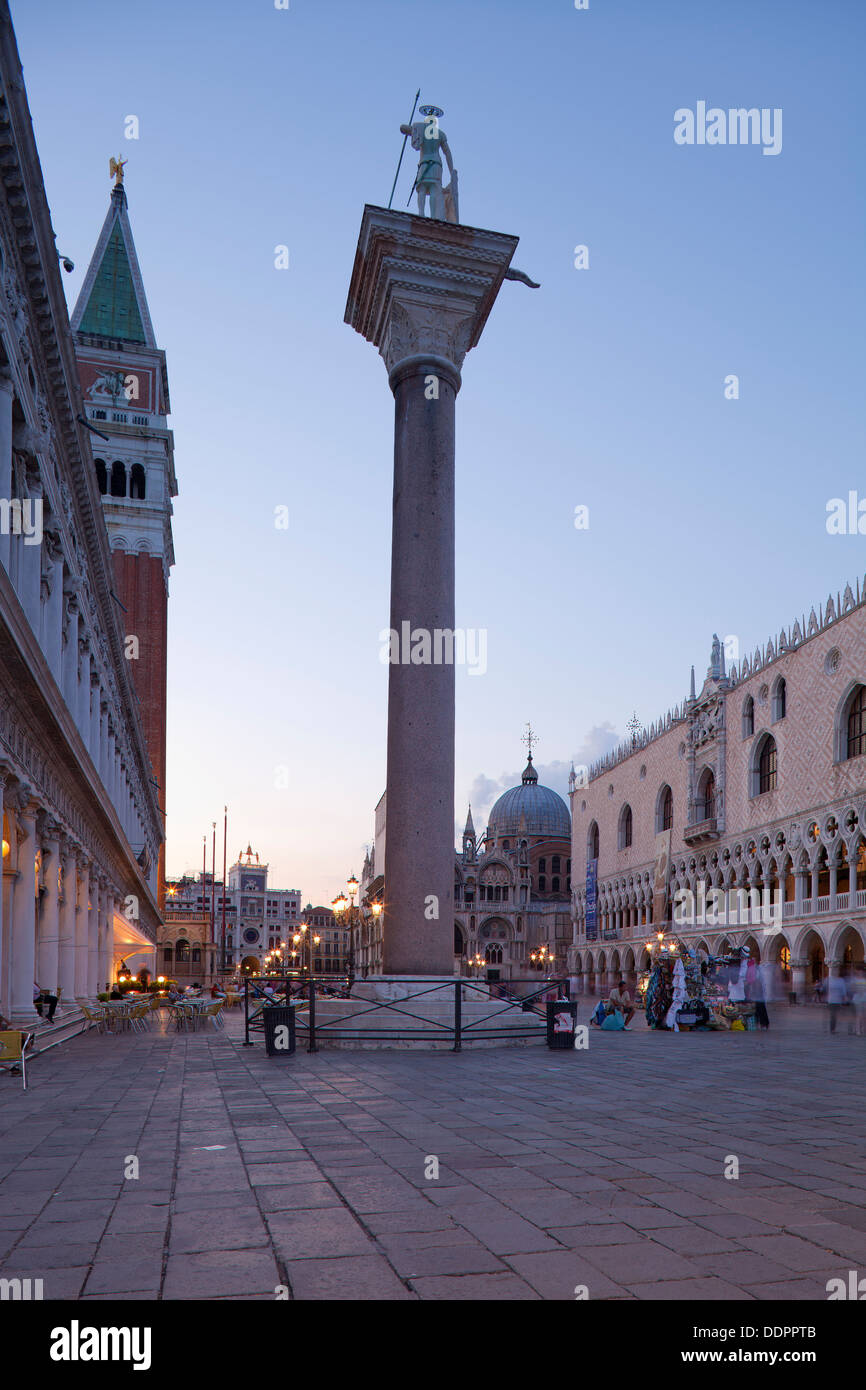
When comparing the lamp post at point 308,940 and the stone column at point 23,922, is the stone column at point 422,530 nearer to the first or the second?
the lamp post at point 308,940

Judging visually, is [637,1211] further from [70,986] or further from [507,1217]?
[70,986]

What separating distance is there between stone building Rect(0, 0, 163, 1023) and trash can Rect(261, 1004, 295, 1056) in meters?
4.75

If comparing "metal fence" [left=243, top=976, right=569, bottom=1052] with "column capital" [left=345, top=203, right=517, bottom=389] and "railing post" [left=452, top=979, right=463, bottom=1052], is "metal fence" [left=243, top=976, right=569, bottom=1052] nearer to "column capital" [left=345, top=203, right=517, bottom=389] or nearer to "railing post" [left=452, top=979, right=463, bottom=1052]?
"railing post" [left=452, top=979, right=463, bottom=1052]

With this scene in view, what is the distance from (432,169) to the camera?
69.5 ft

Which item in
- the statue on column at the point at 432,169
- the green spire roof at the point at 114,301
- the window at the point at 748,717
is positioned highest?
the green spire roof at the point at 114,301

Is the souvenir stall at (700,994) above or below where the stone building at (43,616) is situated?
below

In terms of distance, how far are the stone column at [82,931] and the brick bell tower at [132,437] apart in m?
39.5

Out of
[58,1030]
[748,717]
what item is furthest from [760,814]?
[58,1030]

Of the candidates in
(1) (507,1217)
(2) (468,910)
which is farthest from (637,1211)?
(2) (468,910)

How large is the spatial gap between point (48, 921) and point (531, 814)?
107 m

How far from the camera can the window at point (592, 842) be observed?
261ft

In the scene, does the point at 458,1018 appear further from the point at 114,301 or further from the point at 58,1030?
the point at 114,301

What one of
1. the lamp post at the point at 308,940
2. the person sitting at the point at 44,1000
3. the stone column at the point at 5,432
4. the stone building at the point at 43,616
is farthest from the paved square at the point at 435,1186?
the stone column at the point at 5,432
